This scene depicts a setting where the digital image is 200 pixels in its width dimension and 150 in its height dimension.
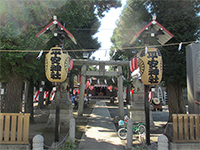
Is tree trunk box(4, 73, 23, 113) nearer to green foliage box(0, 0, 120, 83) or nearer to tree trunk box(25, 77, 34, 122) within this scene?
green foliage box(0, 0, 120, 83)

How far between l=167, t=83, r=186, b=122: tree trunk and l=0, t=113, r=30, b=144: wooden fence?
28.3 ft

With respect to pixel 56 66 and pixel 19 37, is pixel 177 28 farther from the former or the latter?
pixel 19 37

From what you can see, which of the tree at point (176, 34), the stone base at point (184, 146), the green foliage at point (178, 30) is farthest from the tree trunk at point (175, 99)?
the stone base at point (184, 146)

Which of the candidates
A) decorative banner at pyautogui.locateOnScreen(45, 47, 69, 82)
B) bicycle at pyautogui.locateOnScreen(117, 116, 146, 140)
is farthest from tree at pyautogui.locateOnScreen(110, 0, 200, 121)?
decorative banner at pyautogui.locateOnScreen(45, 47, 69, 82)

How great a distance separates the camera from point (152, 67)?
6285 mm

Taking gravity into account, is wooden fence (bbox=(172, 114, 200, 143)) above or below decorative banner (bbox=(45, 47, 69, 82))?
below

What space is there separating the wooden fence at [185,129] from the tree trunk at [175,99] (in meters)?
4.95

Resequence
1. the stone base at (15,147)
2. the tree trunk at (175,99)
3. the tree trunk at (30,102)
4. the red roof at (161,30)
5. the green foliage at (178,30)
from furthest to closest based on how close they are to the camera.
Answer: the tree trunk at (30,102)
the tree trunk at (175,99)
the green foliage at (178,30)
the red roof at (161,30)
the stone base at (15,147)

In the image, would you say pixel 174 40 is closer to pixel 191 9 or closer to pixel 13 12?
pixel 191 9

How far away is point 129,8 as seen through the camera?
12.5 meters

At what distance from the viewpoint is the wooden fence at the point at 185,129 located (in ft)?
17.3

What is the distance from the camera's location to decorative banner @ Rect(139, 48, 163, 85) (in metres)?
6.26

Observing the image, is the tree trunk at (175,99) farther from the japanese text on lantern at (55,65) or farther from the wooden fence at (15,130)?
the wooden fence at (15,130)

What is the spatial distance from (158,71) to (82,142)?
14.6 ft
